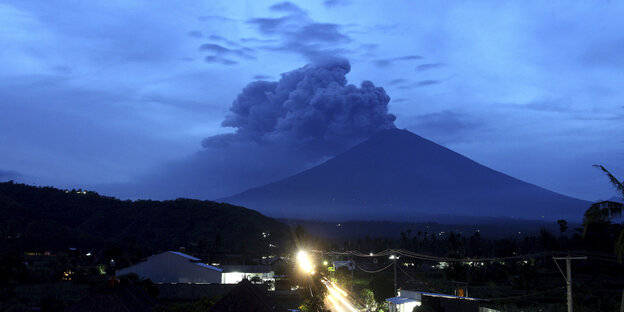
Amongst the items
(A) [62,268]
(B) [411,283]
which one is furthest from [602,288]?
(A) [62,268]

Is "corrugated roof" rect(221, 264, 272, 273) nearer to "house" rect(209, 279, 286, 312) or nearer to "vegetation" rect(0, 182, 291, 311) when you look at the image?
"vegetation" rect(0, 182, 291, 311)

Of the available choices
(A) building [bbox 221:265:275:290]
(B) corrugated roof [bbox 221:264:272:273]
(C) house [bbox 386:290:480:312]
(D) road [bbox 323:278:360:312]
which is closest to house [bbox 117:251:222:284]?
(A) building [bbox 221:265:275:290]

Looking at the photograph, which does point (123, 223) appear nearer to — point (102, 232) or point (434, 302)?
point (102, 232)

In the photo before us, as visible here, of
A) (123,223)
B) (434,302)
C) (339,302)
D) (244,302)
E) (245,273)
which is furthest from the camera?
(123,223)

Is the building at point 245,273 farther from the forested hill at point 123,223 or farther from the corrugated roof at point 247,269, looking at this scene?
the forested hill at point 123,223

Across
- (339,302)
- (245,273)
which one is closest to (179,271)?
(245,273)

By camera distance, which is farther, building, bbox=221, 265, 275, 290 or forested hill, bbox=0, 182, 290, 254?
forested hill, bbox=0, 182, 290, 254

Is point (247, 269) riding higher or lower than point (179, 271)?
lower
